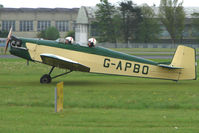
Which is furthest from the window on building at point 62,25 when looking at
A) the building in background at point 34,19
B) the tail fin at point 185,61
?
the tail fin at point 185,61

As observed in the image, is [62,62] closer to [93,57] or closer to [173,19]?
[93,57]

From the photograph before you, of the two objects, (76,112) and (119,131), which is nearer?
(119,131)

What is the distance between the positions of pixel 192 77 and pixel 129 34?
74141 millimetres

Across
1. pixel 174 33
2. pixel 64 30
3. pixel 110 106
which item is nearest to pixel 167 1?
pixel 174 33

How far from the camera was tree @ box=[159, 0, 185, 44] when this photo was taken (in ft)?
302

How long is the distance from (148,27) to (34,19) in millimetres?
32578

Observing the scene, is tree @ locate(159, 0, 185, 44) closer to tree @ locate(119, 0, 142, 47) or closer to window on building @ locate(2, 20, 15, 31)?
tree @ locate(119, 0, 142, 47)

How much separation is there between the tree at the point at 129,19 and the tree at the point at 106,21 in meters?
2.38

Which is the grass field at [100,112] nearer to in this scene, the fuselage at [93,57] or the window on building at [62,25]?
the fuselage at [93,57]

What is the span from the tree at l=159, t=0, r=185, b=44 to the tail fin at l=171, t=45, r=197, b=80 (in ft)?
241

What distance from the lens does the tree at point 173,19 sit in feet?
302

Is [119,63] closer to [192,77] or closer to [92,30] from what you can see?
[192,77]

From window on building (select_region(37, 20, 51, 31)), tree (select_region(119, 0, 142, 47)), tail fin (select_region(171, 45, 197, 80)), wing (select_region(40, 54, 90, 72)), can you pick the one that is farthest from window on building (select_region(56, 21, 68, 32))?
tail fin (select_region(171, 45, 197, 80))

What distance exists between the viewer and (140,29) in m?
93.4
